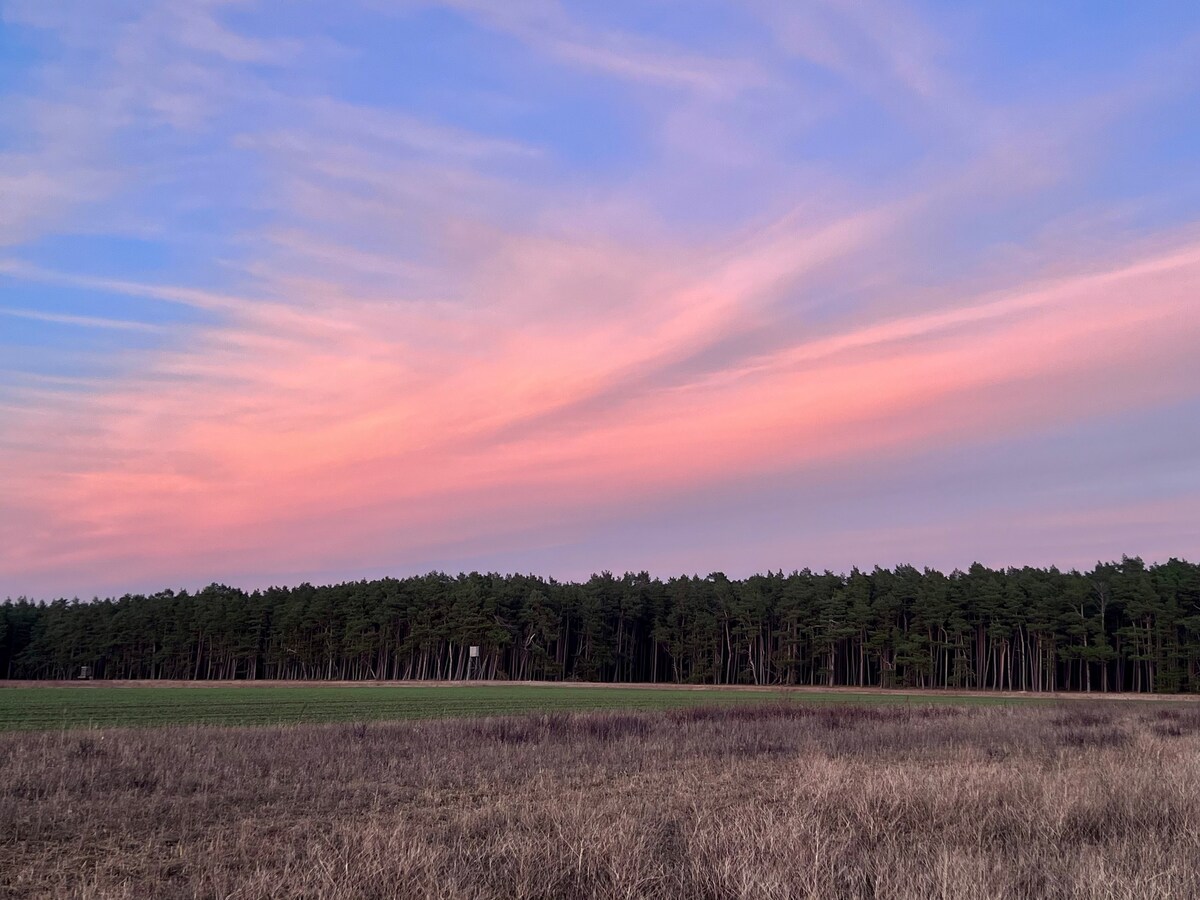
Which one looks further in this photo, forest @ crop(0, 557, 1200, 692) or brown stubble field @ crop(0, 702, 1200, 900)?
forest @ crop(0, 557, 1200, 692)

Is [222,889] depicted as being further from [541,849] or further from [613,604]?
[613,604]

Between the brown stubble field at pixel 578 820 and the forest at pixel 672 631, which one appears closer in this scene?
the brown stubble field at pixel 578 820

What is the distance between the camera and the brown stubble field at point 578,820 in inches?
314

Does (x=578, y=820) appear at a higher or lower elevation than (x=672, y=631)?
higher

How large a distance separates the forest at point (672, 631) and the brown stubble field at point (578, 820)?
290 feet

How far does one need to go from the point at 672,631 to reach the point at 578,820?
117329 millimetres

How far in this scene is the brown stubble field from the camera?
314 inches

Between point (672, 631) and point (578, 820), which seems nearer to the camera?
point (578, 820)

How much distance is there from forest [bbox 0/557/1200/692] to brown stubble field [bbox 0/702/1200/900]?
290 feet

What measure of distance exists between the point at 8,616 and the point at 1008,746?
17238cm

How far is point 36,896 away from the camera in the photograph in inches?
306

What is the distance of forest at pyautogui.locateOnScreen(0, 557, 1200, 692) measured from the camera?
325 feet

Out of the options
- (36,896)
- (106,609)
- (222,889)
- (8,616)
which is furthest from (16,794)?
(8,616)

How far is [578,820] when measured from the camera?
412 inches
